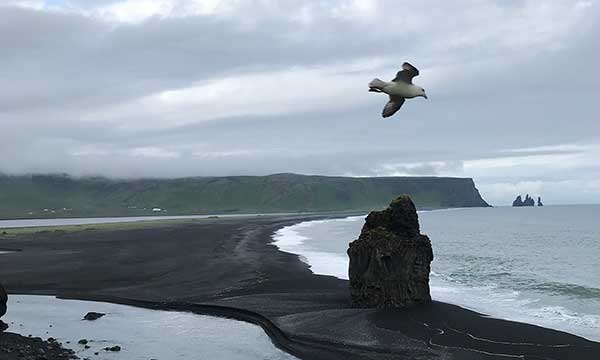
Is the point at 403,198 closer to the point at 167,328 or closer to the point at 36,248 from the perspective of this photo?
the point at 167,328

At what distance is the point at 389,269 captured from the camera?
30969 millimetres

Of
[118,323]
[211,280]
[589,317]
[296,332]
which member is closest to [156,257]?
[211,280]

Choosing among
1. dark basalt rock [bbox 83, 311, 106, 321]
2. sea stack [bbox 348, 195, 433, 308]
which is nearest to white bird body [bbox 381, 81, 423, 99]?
sea stack [bbox 348, 195, 433, 308]

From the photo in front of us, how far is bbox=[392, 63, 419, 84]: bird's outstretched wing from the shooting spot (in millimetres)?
12016

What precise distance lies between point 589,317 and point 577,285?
1257 centimetres

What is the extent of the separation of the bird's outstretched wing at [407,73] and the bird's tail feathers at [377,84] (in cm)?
33

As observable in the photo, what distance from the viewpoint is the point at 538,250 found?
71438 mm

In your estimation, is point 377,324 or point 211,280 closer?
point 377,324

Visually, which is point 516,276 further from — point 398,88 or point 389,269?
point 398,88

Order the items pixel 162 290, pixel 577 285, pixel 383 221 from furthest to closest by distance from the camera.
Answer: pixel 577 285 < pixel 162 290 < pixel 383 221

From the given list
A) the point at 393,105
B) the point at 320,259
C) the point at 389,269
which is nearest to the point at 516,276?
the point at 320,259

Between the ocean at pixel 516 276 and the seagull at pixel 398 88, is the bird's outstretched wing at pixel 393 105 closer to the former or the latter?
the seagull at pixel 398 88

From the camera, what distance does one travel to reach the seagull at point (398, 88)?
12094 mm

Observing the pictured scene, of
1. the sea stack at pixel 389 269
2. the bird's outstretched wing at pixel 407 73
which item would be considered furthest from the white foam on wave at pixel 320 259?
the bird's outstretched wing at pixel 407 73
